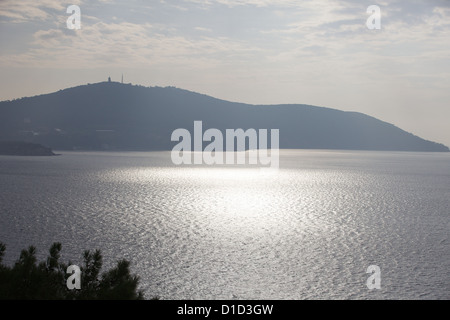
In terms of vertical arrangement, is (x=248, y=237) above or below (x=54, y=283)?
below

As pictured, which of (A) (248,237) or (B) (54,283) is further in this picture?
(A) (248,237)

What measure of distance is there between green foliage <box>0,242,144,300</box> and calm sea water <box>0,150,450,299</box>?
1078cm

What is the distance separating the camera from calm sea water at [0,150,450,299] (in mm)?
27844

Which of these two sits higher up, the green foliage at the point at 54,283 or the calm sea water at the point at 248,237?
the green foliage at the point at 54,283

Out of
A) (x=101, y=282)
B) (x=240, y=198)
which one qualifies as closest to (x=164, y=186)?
(x=240, y=198)

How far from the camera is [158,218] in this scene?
2173 inches

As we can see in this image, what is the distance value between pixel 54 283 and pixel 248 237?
101 feet

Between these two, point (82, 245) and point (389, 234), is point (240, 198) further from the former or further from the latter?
point (82, 245)

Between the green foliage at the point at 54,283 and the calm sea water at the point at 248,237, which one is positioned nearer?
the green foliage at the point at 54,283

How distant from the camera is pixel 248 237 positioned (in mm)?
44219

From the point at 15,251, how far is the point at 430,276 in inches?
1167

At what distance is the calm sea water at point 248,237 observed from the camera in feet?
91.4

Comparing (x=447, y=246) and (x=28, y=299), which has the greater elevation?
(x=28, y=299)

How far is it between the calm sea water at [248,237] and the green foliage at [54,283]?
425 inches
